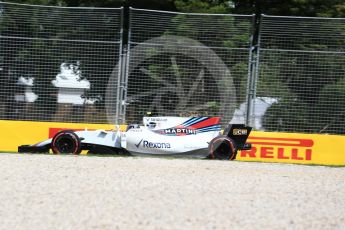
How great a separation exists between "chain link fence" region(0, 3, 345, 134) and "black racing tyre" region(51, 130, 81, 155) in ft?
5.62

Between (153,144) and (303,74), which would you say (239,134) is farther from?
(303,74)

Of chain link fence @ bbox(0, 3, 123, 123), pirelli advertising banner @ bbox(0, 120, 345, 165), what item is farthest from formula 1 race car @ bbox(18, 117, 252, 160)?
chain link fence @ bbox(0, 3, 123, 123)

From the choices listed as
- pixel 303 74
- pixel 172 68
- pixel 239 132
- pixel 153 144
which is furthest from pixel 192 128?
pixel 303 74

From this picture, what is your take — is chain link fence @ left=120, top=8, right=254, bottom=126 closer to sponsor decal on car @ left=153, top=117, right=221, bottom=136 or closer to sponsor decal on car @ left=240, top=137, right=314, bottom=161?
sponsor decal on car @ left=240, top=137, right=314, bottom=161

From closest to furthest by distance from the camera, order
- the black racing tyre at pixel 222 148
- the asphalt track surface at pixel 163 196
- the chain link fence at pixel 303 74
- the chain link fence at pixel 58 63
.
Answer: the asphalt track surface at pixel 163 196, the black racing tyre at pixel 222 148, the chain link fence at pixel 303 74, the chain link fence at pixel 58 63

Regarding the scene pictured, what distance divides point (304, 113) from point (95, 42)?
4813 millimetres

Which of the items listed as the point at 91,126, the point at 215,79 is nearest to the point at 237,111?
the point at 215,79

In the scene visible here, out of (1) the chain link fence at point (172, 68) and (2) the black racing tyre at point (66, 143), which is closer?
(2) the black racing tyre at point (66, 143)

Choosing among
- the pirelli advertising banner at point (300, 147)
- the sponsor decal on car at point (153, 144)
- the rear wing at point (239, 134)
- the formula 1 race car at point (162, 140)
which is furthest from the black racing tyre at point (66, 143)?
the pirelli advertising banner at point (300, 147)

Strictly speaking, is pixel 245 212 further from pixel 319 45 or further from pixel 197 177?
pixel 319 45

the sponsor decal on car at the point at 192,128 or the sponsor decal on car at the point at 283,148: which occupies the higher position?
the sponsor decal on car at the point at 192,128

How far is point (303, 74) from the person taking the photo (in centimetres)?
1348

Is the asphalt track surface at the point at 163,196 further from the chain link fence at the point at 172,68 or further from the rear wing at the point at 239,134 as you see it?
the chain link fence at the point at 172,68

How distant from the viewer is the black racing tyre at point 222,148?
38.9 feet
